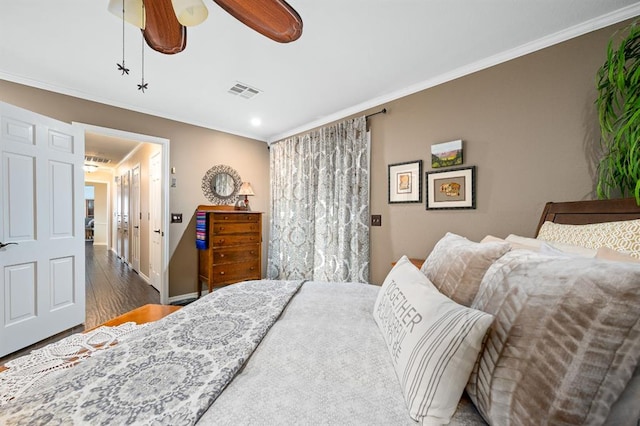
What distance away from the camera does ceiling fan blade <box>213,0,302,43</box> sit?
1.09m

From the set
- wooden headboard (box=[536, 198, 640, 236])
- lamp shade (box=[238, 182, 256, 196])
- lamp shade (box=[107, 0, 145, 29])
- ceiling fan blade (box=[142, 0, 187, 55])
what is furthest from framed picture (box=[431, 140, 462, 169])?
lamp shade (box=[238, 182, 256, 196])

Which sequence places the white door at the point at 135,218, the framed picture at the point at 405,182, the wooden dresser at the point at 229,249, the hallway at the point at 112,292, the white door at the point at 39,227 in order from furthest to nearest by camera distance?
the white door at the point at 135,218, the wooden dresser at the point at 229,249, the hallway at the point at 112,292, the framed picture at the point at 405,182, the white door at the point at 39,227

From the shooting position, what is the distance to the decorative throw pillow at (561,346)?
18.7 inches

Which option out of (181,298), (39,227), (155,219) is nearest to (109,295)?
(181,298)

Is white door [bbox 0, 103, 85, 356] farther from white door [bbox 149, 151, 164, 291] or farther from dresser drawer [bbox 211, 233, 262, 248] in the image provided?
dresser drawer [bbox 211, 233, 262, 248]

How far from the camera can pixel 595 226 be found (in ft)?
4.34

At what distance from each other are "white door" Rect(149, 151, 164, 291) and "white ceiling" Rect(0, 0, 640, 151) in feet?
3.62

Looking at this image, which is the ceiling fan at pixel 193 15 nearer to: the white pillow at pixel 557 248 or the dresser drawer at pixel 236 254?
the white pillow at pixel 557 248

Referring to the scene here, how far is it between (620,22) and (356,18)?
5.63ft

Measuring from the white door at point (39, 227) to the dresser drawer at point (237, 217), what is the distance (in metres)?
1.36

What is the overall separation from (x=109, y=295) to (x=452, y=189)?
182 inches

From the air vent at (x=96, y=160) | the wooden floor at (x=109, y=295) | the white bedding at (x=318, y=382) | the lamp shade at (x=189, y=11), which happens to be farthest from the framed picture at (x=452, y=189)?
the air vent at (x=96, y=160)

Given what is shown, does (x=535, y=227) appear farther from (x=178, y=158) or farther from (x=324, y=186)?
(x=178, y=158)

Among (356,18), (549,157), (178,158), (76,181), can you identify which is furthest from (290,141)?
(549,157)
